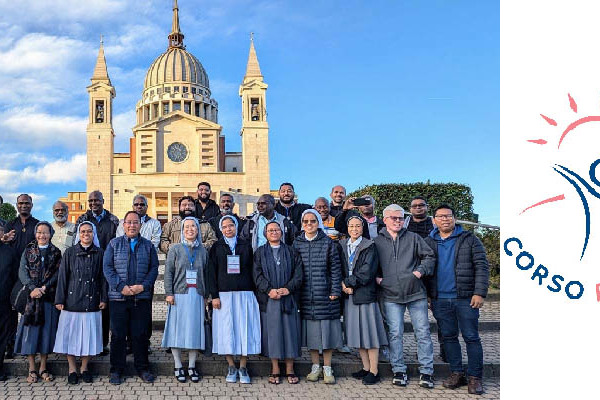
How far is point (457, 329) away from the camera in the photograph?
543cm

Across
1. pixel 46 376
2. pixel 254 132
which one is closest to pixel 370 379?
pixel 46 376

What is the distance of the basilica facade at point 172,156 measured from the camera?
4872 cm

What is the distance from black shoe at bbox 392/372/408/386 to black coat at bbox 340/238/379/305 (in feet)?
2.91

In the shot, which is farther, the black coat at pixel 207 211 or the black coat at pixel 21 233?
the black coat at pixel 207 211

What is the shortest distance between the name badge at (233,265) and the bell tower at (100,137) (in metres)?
45.4

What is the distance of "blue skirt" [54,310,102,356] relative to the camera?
17.9 feet

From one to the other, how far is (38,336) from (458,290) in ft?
15.9

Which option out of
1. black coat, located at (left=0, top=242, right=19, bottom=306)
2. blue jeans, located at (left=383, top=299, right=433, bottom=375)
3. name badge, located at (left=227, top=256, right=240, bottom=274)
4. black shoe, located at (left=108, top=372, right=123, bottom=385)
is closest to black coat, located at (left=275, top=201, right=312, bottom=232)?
name badge, located at (left=227, top=256, right=240, bottom=274)

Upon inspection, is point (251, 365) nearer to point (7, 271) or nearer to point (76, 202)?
point (7, 271)
